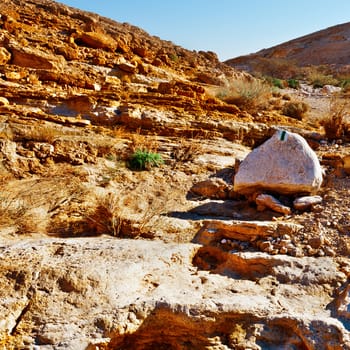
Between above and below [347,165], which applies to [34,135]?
above

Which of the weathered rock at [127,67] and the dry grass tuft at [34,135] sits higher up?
the weathered rock at [127,67]

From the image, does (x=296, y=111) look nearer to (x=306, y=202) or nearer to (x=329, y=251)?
(x=306, y=202)

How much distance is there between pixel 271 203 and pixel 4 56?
6.28 metres

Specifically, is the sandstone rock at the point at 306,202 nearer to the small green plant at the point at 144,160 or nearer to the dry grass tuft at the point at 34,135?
the small green plant at the point at 144,160

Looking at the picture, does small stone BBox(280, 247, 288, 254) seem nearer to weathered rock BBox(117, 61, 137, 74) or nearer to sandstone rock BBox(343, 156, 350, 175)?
sandstone rock BBox(343, 156, 350, 175)

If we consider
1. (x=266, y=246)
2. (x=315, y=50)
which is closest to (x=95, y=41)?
(x=266, y=246)

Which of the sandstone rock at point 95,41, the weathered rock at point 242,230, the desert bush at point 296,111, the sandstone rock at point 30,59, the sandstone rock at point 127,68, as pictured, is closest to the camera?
the weathered rock at point 242,230

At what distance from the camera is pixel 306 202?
3.31 m

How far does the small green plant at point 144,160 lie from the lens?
437cm

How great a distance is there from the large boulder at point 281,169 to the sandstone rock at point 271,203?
0.49 feet

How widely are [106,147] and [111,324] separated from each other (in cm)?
291

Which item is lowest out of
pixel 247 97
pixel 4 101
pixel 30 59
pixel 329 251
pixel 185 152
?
pixel 329 251

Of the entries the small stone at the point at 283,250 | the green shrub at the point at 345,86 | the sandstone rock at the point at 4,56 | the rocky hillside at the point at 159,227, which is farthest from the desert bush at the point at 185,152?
the green shrub at the point at 345,86

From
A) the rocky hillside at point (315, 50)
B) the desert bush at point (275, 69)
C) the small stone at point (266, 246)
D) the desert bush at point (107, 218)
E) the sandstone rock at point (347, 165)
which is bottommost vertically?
the small stone at point (266, 246)
